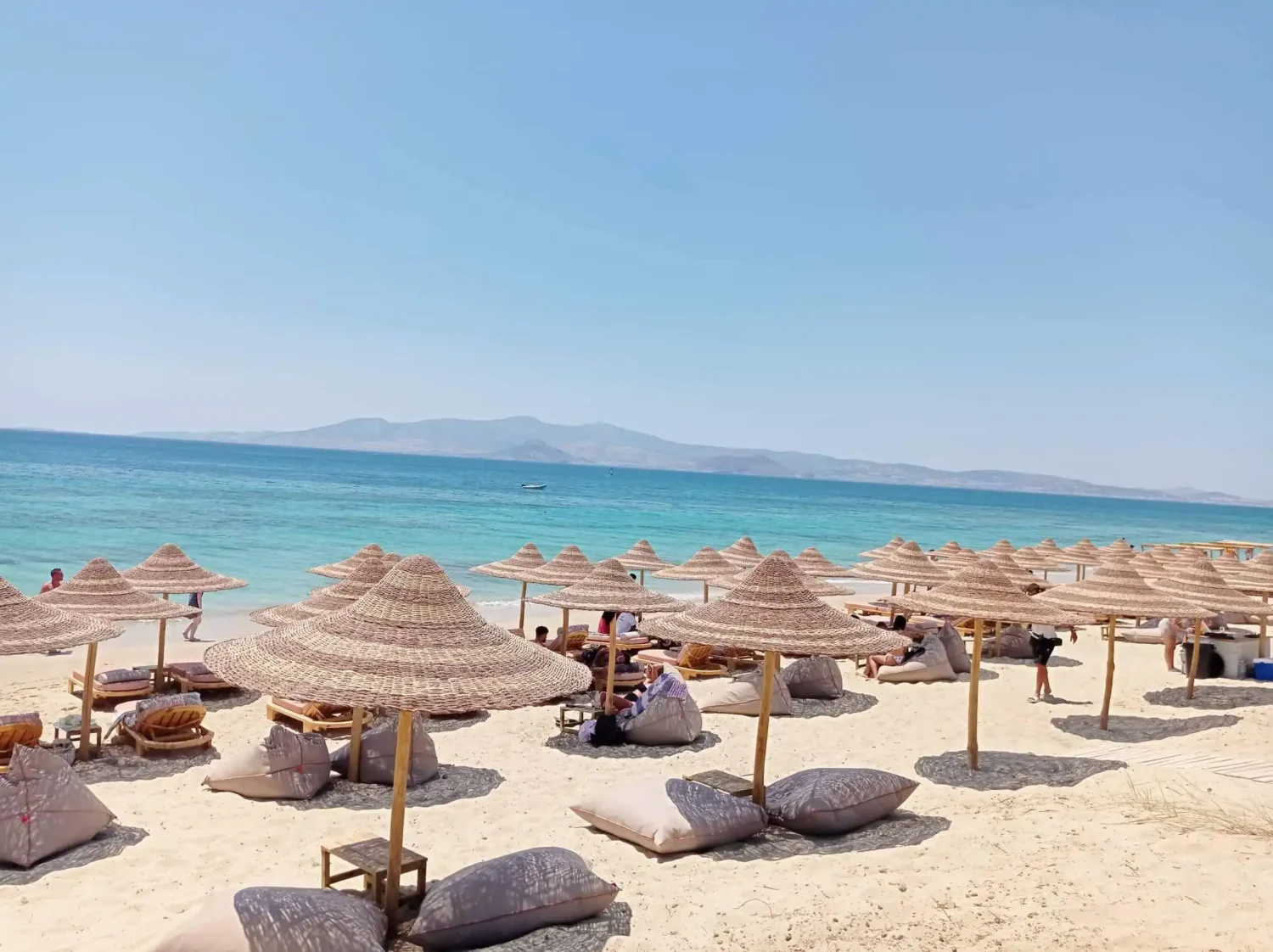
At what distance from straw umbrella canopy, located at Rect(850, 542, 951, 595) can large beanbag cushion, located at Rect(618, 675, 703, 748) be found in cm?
697

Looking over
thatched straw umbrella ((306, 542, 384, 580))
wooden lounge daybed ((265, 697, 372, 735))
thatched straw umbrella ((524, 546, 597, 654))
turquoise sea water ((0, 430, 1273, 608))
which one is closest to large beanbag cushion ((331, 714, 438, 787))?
wooden lounge daybed ((265, 697, 372, 735))

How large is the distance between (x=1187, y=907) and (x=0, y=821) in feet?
22.1

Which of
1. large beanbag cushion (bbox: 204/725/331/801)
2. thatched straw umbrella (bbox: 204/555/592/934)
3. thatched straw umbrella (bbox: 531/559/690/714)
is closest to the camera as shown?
thatched straw umbrella (bbox: 204/555/592/934)

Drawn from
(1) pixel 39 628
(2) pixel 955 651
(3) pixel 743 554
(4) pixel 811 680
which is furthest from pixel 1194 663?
(1) pixel 39 628

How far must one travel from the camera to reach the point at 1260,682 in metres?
12.2

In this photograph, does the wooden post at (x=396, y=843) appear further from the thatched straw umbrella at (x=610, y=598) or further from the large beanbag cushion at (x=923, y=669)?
the large beanbag cushion at (x=923, y=669)

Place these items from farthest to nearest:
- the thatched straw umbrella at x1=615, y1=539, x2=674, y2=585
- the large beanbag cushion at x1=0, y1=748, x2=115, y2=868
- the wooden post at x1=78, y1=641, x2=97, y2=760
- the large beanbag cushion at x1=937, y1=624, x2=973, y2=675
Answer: the thatched straw umbrella at x1=615, y1=539, x2=674, y2=585 → the large beanbag cushion at x1=937, y1=624, x2=973, y2=675 → the wooden post at x1=78, y1=641, x2=97, y2=760 → the large beanbag cushion at x1=0, y1=748, x2=115, y2=868

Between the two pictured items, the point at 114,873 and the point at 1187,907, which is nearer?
the point at 1187,907

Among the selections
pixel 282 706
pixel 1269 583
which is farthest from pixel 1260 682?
pixel 282 706

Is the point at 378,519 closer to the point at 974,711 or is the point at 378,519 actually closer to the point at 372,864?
the point at 974,711

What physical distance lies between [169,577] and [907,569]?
11.8 metres

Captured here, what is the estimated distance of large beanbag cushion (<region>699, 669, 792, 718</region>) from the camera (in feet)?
→ 33.6

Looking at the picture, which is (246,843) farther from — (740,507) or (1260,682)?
(740,507)

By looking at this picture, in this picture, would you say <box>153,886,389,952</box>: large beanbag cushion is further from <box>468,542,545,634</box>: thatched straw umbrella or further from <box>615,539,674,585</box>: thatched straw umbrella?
<box>615,539,674,585</box>: thatched straw umbrella
